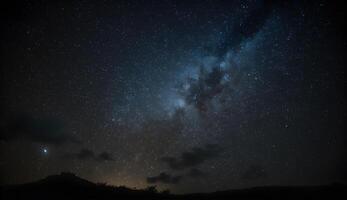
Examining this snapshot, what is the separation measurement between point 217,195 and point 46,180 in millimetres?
9079

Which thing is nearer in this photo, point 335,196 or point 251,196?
point 335,196

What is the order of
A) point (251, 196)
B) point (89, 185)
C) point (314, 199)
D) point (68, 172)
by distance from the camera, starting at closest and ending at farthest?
point (314, 199) → point (251, 196) → point (89, 185) → point (68, 172)

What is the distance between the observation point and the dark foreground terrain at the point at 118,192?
12679 millimetres

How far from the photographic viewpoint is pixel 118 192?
14.8 meters

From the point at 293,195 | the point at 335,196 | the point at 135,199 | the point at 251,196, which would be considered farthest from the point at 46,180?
the point at 335,196

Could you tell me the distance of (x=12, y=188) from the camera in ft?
46.7

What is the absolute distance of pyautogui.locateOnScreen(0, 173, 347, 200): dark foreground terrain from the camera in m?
12.7

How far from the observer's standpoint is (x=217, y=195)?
540 inches

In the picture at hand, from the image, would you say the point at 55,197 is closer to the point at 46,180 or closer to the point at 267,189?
the point at 46,180

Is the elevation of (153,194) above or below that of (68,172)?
below

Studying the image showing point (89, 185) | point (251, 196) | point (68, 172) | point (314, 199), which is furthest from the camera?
point (68, 172)

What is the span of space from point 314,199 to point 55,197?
1162cm

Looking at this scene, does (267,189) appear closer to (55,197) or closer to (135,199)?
(135,199)

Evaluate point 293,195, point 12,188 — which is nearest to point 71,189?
point 12,188
